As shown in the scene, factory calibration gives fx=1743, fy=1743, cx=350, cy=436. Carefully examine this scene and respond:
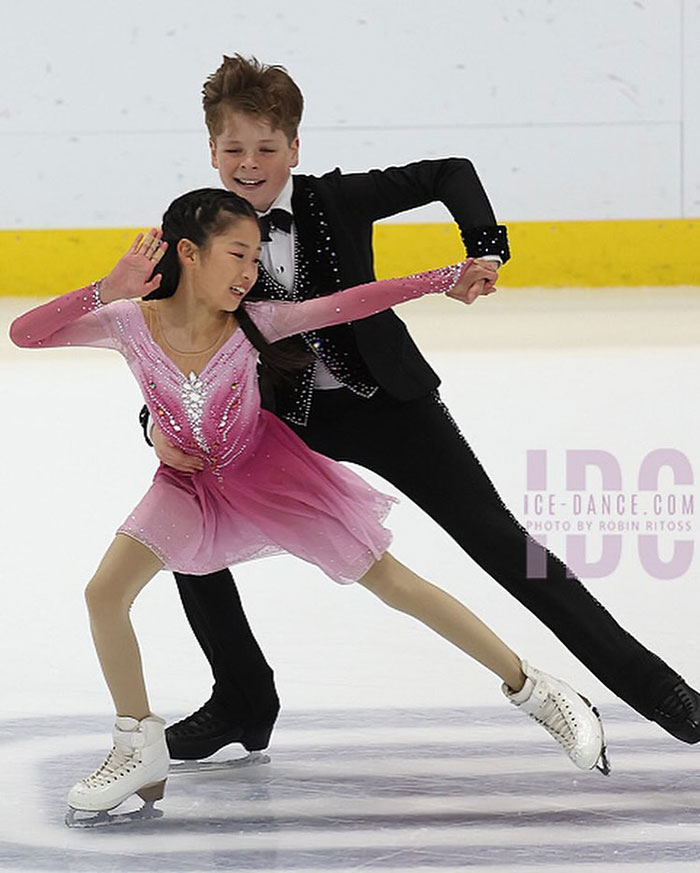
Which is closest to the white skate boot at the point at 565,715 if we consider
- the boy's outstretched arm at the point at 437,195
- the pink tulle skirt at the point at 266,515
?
the pink tulle skirt at the point at 266,515

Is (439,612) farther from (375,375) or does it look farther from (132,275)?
(132,275)

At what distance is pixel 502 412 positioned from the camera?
16.3 ft

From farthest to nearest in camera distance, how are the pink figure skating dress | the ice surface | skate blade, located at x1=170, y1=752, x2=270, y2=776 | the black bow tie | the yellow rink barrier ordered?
the yellow rink barrier → skate blade, located at x1=170, y1=752, x2=270, y2=776 → the black bow tie → the pink figure skating dress → the ice surface

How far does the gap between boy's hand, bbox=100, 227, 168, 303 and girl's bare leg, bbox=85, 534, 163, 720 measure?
318mm

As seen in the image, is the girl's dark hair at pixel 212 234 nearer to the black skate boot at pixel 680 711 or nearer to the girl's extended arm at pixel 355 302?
the girl's extended arm at pixel 355 302

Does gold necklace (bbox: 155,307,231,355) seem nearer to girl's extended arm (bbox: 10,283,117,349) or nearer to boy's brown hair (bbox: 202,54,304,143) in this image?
girl's extended arm (bbox: 10,283,117,349)

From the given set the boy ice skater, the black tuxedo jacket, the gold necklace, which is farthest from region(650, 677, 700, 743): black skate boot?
the gold necklace

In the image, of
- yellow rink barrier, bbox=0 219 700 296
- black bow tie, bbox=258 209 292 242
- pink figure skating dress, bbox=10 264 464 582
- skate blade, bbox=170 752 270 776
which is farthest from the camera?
yellow rink barrier, bbox=0 219 700 296

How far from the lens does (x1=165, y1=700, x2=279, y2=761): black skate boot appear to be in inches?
102

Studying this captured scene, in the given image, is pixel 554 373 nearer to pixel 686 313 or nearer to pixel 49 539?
pixel 686 313

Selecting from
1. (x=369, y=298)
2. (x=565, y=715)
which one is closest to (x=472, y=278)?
(x=369, y=298)

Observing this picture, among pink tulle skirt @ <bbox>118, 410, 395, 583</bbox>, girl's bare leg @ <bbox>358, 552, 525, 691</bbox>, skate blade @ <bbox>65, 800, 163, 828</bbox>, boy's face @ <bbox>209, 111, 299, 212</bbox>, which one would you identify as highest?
boy's face @ <bbox>209, 111, 299, 212</bbox>

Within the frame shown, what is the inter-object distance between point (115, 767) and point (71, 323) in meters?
0.59

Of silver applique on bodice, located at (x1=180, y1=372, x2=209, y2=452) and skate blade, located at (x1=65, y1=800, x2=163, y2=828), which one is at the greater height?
silver applique on bodice, located at (x1=180, y1=372, x2=209, y2=452)
